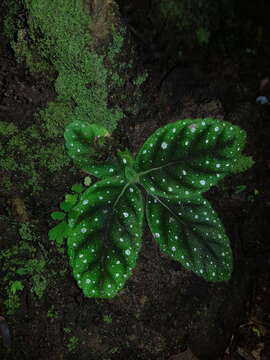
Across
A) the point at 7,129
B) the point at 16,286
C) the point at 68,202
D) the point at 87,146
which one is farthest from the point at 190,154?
the point at 16,286

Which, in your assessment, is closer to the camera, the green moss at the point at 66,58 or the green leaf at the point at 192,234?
the green moss at the point at 66,58

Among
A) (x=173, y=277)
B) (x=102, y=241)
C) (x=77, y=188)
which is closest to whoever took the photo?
(x=102, y=241)

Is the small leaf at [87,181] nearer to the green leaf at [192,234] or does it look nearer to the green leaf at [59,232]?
the green leaf at [59,232]

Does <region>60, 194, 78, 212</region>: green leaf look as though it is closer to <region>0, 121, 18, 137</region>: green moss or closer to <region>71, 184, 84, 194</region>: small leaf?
<region>71, 184, 84, 194</region>: small leaf

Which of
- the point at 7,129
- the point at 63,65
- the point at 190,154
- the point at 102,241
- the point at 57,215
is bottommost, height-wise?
the point at 102,241

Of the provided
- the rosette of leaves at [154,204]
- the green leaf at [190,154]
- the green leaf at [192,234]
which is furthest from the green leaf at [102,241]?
the green leaf at [190,154]

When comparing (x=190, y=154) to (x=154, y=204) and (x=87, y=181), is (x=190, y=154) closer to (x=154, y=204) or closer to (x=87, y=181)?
(x=154, y=204)

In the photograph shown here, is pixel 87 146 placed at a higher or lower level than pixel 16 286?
higher

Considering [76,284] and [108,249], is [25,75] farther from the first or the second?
[76,284]
